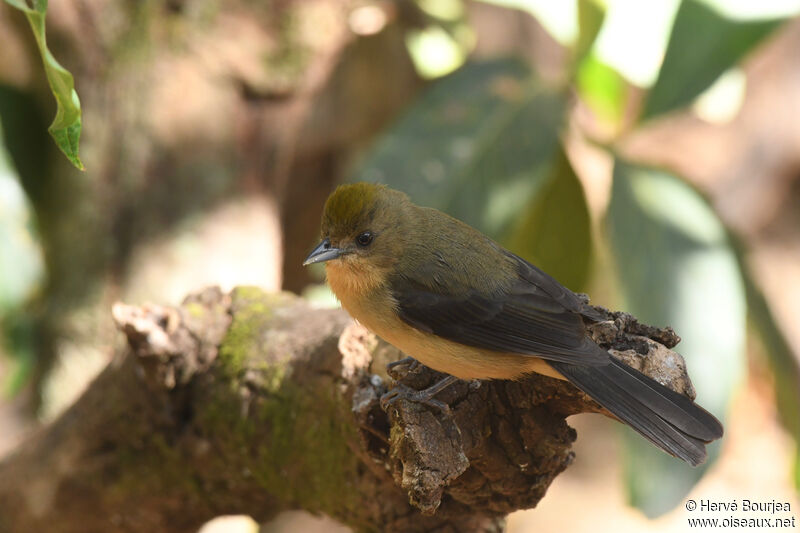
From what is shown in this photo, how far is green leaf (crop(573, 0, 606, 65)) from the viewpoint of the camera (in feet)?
11.8

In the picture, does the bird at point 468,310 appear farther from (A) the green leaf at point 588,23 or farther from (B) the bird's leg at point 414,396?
(A) the green leaf at point 588,23

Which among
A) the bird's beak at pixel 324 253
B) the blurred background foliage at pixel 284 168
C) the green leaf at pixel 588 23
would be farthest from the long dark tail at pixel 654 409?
the green leaf at pixel 588 23

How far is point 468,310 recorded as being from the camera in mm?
2250

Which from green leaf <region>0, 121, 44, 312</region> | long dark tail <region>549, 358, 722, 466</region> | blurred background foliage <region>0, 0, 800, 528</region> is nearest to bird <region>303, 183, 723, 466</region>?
long dark tail <region>549, 358, 722, 466</region>

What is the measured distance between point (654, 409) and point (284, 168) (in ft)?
9.05

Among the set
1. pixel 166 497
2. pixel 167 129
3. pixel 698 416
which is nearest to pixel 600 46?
pixel 167 129

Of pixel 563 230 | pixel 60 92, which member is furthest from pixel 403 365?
pixel 563 230

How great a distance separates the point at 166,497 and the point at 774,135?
542 cm

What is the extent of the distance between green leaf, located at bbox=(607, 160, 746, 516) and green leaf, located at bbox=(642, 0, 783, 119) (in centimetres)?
32

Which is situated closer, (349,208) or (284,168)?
(349,208)

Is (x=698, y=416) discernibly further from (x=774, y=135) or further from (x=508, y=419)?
(x=774, y=135)

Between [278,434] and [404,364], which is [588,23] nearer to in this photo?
[404,364]

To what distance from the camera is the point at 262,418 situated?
2.49 metres

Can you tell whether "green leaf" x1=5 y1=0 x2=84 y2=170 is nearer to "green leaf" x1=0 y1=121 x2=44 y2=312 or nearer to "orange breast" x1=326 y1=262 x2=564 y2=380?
"orange breast" x1=326 y1=262 x2=564 y2=380
